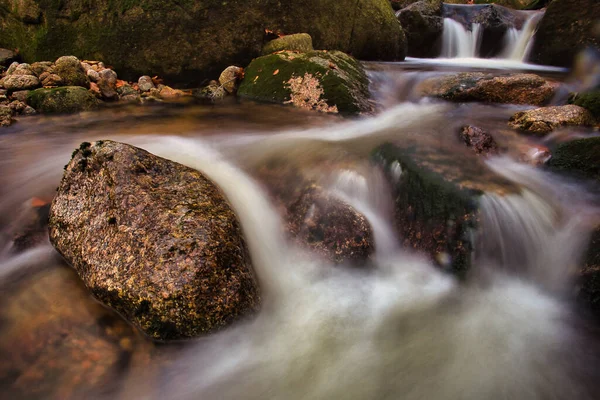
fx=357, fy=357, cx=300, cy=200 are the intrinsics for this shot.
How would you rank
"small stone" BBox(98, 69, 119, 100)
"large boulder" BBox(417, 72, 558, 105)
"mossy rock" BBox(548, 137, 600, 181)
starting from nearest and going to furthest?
"mossy rock" BBox(548, 137, 600, 181)
"large boulder" BBox(417, 72, 558, 105)
"small stone" BBox(98, 69, 119, 100)

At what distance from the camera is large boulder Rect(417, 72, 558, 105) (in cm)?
599

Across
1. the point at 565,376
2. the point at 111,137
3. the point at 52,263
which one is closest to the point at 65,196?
the point at 52,263

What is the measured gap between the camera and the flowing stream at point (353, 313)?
2396 millimetres

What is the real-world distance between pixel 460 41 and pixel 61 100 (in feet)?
38.4

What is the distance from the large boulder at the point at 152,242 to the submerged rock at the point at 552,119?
429 cm

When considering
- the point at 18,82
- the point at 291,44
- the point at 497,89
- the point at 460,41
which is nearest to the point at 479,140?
the point at 497,89

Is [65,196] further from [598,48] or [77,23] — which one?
[598,48]

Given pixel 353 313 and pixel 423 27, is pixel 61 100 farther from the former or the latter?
pixel 423 27

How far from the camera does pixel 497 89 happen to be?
20.1 ft

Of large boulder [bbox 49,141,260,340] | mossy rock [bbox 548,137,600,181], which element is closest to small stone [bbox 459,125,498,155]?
mossy rock [bbox 548,137,600,181]

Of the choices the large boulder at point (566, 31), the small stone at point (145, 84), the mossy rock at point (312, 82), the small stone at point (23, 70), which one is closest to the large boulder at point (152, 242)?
the mossy rock at point (312, 82)

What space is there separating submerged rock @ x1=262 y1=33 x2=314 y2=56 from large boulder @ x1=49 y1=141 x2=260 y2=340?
5.50 meters

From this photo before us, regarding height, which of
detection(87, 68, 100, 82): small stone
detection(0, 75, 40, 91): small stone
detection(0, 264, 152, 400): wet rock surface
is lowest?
detection(0, 264, 152, 400): wet rock surface

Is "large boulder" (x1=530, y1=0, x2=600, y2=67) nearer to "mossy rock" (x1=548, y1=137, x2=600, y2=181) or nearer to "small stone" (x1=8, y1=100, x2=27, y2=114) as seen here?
"mossy rock" (x1=548, y1=137, x2=600, y2=181)
